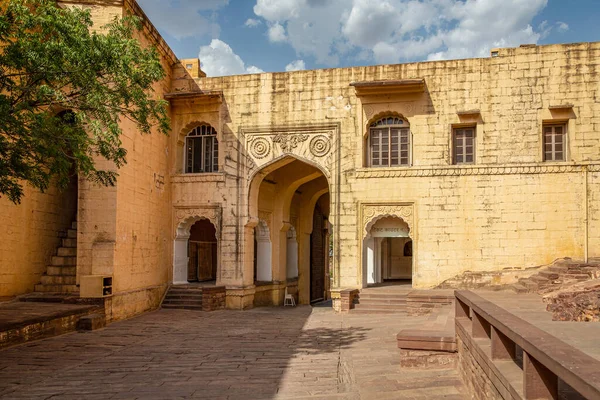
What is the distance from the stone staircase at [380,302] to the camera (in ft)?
48.0

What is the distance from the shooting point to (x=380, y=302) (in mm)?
14992

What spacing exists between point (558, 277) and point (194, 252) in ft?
39.5

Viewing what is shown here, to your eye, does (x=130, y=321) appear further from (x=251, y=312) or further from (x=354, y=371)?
(x=354, y=371)

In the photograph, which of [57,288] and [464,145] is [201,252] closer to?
[57,288]

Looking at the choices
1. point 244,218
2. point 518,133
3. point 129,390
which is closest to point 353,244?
point 244,218

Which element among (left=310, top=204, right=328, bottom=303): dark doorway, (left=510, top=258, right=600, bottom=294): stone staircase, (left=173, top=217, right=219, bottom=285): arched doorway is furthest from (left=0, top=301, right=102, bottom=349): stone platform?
(left=310, top=204, right=328, bottom=303): dark doorway

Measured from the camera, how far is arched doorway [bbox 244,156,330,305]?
1795cm

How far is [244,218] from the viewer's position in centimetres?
1652

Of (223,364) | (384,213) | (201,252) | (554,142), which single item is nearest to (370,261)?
(384,213)

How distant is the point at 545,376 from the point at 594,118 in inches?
513

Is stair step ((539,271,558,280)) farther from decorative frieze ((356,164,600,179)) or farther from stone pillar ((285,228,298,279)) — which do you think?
stone pillar ((285,228,298,279))

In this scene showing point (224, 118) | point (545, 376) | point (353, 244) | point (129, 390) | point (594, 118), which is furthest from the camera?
point (224, 118)

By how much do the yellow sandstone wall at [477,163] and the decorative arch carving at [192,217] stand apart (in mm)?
Answer: 1574

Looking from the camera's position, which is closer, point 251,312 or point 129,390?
point 129,390
